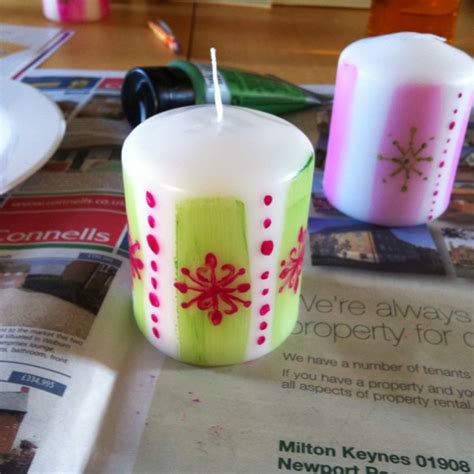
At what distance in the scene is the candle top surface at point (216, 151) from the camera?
26 cm

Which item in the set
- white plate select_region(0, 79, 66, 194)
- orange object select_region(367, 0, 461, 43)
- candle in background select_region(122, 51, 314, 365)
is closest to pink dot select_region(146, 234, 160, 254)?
candle in background select_region(122, 51, 314, 365)

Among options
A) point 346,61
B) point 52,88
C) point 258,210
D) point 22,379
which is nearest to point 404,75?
point 346,61

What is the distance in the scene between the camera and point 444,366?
32 cm

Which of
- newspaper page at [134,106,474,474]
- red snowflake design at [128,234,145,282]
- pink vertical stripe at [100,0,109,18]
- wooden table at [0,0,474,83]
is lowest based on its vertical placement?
newspaper page at [134,106,474,474]

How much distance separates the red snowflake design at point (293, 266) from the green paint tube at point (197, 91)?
23 cm

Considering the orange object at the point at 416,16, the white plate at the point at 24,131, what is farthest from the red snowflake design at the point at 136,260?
Answer: the orange object at the point at 416,16

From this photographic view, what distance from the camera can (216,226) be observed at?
27 centimetres

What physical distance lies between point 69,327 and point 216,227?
0.12m

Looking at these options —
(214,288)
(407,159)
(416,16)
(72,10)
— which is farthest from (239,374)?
Answer: (72,10)

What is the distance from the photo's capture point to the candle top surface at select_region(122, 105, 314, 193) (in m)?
0.26

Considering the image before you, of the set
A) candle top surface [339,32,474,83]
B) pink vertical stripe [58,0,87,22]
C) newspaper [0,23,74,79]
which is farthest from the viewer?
pink vertical stripe [58,0,87,22]

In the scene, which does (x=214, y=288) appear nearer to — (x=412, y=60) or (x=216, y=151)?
(x=216, y=151)

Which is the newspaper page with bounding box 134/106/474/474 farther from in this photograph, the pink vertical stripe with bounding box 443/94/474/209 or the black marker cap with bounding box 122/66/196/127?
the black marker cap with bounding box 122/66/196/127

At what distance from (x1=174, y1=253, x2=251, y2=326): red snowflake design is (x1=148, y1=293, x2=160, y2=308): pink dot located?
0.02 meters
